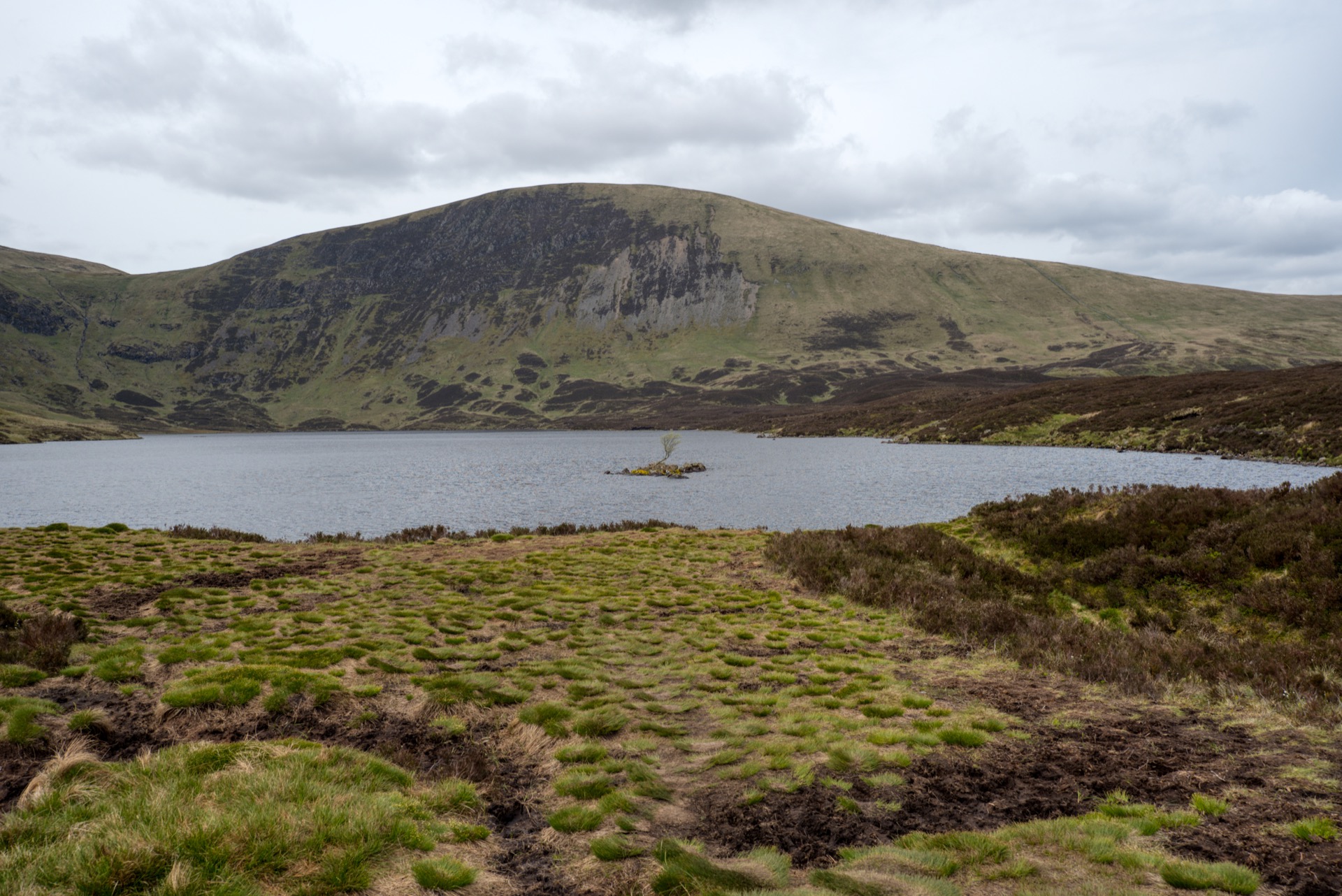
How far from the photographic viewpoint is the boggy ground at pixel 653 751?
6.52 meters

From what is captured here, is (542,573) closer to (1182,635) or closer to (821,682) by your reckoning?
(821,682)

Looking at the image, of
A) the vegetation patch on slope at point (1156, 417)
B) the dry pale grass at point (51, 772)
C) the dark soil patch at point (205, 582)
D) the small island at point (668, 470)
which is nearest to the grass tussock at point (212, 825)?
the dry pale grass at point (51, 772)

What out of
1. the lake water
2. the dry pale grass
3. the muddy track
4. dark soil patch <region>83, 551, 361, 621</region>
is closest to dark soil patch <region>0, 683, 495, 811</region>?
the dry pale grass

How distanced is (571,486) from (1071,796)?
59.8 metres

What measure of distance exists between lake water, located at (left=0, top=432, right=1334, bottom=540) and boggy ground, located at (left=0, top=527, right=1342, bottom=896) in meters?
26.2

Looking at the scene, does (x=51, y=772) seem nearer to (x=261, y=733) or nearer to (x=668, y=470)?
(x=261, y=733)

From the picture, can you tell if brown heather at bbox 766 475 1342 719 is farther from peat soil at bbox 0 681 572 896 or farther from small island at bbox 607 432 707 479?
small island at bbox 607 432 707 479

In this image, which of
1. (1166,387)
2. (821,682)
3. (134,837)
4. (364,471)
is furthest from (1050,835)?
(1166,387)

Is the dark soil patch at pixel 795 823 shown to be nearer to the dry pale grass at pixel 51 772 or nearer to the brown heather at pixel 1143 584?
the dry pale grass at pixel 51 772

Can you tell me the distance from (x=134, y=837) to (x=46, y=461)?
13383cm

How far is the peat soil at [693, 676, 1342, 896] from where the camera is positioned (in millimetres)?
6816

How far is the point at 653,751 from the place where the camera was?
405 inches

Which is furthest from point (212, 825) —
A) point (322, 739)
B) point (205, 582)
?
point (205, 582)

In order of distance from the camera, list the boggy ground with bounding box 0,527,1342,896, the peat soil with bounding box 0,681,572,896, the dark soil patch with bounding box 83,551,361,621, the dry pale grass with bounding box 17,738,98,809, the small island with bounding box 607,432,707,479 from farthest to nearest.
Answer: the small island with bounding box 607,432,707,479
the dark soil patch with bounding box 83,551,361,621
the peat soil with bounding box 0,681,572,896
the dry pale grass with bounding box 17,738,98,809
the boggy ground with bounding box 0,527,1342,896
